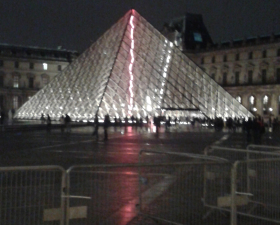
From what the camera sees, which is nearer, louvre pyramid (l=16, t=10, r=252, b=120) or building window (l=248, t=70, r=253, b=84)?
louvre pyramid (l=16, t=10, r=252, b=120)

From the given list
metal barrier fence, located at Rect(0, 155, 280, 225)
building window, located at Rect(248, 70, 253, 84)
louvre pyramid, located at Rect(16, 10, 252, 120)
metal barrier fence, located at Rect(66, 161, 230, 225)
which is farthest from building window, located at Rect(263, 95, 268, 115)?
metal barrier fence, located at Rect(66, 161, 230, 225)

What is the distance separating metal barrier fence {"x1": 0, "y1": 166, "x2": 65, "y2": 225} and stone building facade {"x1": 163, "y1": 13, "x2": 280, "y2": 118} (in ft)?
198

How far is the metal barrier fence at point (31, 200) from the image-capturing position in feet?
15.5

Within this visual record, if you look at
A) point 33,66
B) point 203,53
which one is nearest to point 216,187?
point 203,53

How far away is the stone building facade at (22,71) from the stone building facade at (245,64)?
73.1ft

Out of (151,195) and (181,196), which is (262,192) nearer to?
(181,196)

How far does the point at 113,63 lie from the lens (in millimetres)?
36969

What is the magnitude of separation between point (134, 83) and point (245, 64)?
3819 cm

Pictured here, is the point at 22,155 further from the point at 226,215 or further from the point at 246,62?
the point at 246,62

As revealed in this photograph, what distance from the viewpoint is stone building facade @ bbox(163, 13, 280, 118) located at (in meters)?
68.6

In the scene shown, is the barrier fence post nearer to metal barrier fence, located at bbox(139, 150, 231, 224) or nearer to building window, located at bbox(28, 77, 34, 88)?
metal barrier fence, located at bbox(139, 150, 231, 224)

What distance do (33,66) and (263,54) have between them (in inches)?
1558

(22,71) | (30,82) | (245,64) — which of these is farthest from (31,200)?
(30,82)

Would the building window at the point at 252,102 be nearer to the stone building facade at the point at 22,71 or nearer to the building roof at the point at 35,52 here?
the stone building facade at the point at 22,71
